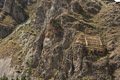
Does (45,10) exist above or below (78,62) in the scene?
above

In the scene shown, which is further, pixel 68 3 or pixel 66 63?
pixel 68 3

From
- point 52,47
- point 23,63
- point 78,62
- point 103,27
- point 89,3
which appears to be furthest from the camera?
point 89,3

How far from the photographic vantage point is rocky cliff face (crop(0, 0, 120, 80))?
47.5 metres

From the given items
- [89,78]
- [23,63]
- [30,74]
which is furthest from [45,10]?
[89,78]

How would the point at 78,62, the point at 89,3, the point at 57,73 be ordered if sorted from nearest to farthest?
the point at 78,62 → the point at 57,73 → the point at 89,3

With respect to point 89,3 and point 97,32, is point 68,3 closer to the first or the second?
point 89,3

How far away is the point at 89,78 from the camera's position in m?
44.5

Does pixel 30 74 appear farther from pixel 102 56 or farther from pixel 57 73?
pixel 102 56

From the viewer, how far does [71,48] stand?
52.6m

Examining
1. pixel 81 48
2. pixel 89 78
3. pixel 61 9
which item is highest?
pixel 61 9

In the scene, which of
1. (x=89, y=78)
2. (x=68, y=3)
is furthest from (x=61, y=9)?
(x=89, y=78)

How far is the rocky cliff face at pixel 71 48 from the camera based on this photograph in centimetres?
4747

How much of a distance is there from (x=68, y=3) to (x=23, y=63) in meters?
29.4

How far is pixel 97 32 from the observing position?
5844 centimetres
